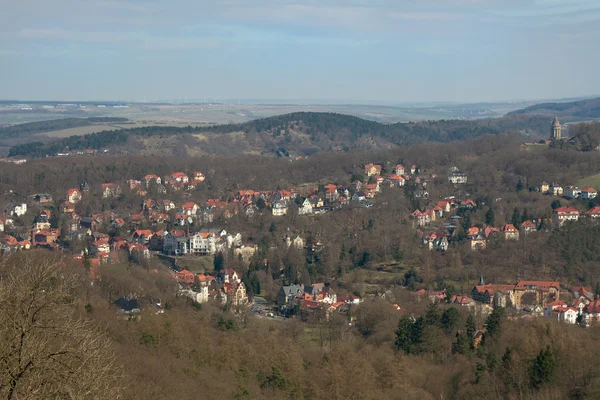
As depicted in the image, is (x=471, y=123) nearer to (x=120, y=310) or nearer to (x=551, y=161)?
(x=551, y=161)

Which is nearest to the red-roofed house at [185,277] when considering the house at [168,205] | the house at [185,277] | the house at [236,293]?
the house at [185,277]

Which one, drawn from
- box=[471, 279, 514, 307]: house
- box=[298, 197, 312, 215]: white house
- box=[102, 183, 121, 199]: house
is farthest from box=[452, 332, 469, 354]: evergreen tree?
box=[102, 183, 121, 199]: house

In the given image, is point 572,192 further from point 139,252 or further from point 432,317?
point 432,317

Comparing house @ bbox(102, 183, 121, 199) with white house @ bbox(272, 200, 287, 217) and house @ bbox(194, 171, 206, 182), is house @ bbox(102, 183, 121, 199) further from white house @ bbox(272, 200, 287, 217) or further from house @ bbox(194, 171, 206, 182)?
white house @ bbox(272, 200, 287, 217)

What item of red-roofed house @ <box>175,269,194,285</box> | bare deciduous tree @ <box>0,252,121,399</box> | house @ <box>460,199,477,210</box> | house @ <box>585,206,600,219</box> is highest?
bare deciduous tree @ <box>0,252,121,399</box>

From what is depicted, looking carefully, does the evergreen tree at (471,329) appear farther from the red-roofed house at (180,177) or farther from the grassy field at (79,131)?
the grassy field at (79,131)

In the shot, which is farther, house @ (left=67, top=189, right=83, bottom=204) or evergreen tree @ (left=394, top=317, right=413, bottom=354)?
house @ (left=67, top=189, right=83, bottom=204)

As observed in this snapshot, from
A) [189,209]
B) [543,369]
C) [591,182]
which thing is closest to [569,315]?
[543,369]
